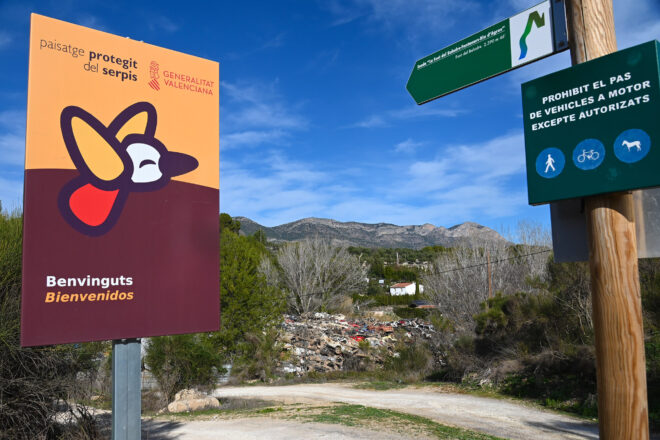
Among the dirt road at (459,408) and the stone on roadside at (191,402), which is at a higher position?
the stone on roadside at (191,402)

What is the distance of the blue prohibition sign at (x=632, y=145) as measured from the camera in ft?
7.80

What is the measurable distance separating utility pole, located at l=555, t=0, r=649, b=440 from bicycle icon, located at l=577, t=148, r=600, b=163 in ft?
0.69

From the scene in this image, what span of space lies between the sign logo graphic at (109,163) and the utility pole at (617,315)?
131 inches

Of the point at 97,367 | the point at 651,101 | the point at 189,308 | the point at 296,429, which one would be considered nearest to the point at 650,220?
the point at 651,101

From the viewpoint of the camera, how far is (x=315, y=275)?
4772 cm

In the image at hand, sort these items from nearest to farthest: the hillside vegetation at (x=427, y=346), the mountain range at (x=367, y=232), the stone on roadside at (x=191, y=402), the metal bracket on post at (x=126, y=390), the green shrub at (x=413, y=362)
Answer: the metal bracket on post at (x=126, y=390) → the hillside vegetation at (x=427, y=346) → the stone on roadside at (x=191, y=402) → the green shrub at (x=413, y=362) → the mountain range at (x=367, y=232)

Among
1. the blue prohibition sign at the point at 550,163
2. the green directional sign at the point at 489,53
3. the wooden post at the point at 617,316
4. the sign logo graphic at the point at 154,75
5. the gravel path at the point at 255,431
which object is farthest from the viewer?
the gravel path at the point at 255,431

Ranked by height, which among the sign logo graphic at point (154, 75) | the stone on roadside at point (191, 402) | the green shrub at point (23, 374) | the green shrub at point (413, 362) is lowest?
the green shrub at point (413, 362)

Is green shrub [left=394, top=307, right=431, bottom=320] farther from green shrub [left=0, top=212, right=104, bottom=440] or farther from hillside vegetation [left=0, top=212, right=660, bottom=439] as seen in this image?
green shrub [left=0, top=212, right=104, bottom=440]

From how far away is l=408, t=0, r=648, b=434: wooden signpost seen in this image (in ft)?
7.79

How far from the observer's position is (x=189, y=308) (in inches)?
169

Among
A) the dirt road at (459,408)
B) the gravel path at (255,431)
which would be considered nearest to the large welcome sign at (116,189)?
the gravel path at (255,431)

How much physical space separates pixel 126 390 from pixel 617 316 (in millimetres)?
3495

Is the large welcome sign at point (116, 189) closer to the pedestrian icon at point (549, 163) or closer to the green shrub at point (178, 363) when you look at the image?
the pedestrian icon at point (549, 163)
